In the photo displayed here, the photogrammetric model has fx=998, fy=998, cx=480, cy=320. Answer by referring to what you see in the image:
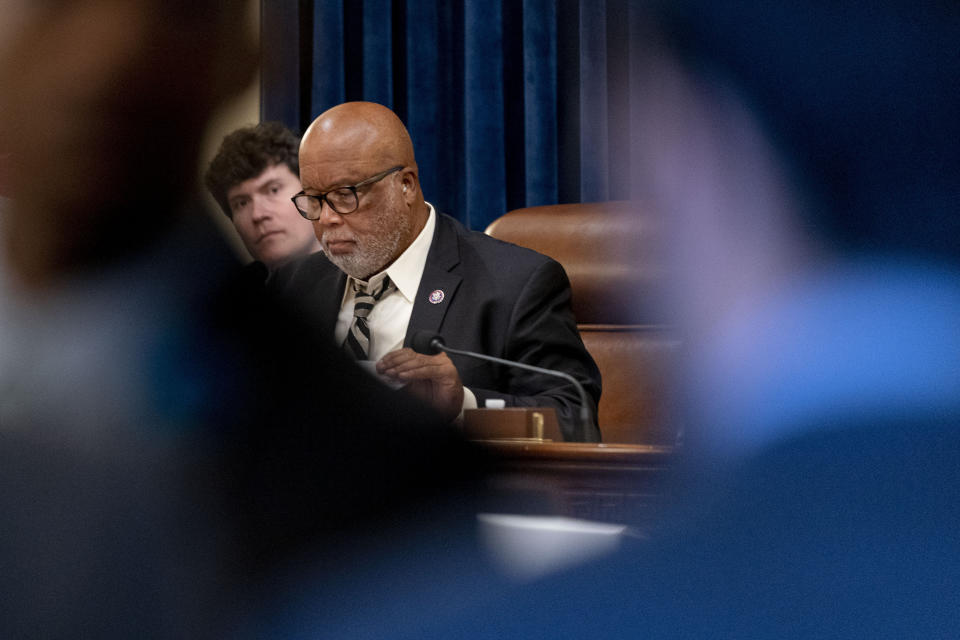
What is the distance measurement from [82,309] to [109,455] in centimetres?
4

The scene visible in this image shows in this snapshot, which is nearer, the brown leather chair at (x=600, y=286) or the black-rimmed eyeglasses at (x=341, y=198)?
the black-rimmed eyeglasses at (x=341, y=198)

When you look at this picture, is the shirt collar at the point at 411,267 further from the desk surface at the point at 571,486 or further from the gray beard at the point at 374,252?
the desk surface at the point at 571,486

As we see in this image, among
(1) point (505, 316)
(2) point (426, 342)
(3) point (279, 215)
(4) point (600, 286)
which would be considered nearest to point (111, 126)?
(3) point (279, 215)

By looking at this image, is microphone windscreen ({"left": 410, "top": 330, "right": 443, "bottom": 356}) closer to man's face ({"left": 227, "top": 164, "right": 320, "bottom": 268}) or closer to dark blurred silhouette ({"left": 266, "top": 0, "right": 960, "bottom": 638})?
man's face ({"left": 227, "top": 164, "right": 320, "bottom": 268})

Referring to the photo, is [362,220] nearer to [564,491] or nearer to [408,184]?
[408,184]

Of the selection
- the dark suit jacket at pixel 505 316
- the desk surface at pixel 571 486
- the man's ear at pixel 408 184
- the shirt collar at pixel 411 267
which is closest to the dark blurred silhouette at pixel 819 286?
the desk surface at pixel 571 486

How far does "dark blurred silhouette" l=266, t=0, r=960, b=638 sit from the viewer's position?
218 mm

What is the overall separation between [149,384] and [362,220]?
1570mm

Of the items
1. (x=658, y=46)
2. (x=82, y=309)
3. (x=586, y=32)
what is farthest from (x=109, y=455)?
(x=586, y=32)

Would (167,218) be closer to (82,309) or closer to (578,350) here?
(82,309)

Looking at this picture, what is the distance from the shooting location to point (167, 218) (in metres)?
0.27

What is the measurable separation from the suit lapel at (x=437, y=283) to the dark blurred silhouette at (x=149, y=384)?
1364 mm

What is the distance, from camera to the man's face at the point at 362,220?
181cm

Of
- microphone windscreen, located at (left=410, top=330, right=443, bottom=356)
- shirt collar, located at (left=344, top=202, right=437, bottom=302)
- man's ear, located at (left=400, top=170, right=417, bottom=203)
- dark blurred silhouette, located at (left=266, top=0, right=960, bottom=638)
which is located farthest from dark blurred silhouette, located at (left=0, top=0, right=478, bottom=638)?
man's ear, located at (left=400, top=170, right=417, bottom=203)
